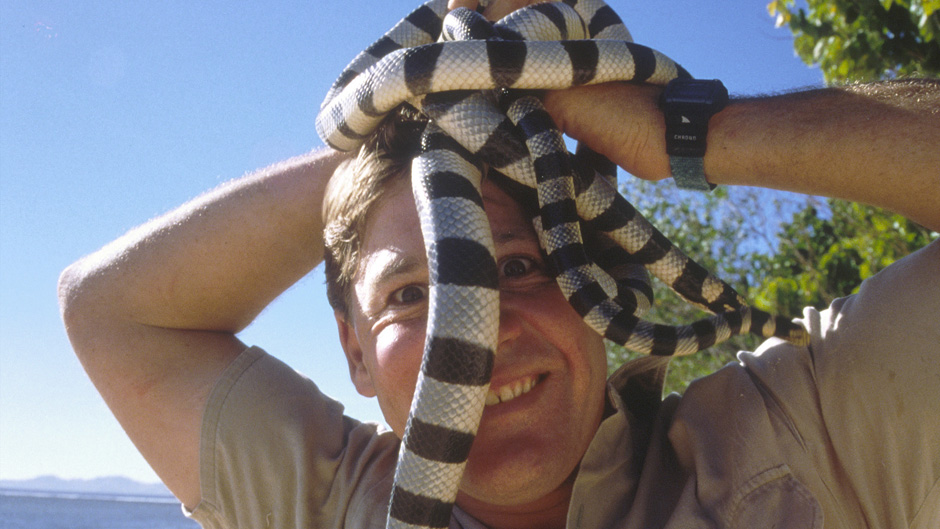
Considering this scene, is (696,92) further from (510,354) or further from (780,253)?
(780,253)

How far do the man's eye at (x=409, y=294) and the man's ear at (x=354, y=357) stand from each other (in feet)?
1.13

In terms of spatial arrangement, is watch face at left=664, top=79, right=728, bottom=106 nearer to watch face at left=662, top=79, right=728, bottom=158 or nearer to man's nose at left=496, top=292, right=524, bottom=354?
watch face at left=662, top=79, right=728, bottom=158

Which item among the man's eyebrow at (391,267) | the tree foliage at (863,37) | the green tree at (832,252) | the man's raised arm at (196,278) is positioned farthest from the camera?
the green tree at (832,252)

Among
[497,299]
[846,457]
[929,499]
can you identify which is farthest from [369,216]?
[929,499]

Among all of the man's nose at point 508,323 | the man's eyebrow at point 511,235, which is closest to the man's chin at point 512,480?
the man's nose at point 508,323

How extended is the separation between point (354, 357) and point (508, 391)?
76cm

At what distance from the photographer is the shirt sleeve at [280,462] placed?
2.36 metres

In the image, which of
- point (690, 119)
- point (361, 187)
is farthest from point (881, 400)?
point (361, 187)

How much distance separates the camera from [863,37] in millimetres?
5039

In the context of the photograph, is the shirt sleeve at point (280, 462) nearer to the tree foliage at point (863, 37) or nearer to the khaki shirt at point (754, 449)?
the khaki shirt at point (754, 449)

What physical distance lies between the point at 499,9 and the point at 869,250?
4.55 meters

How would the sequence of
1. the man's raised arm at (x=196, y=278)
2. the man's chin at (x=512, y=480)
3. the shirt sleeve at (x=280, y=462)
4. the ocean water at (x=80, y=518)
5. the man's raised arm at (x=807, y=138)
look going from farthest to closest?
1. the ocean water at (x=80, y=518)
2. the man's raised arm at (x=196, y=278)
3. the shirt sleeve at (x=280, y=462)
4. the man's chin at (x=512, y=480)
5. the man's raised arm at (x=807, y=138)

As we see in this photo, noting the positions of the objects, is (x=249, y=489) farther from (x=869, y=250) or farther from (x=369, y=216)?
(x=869, y=250)

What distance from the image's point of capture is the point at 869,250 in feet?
18.5
